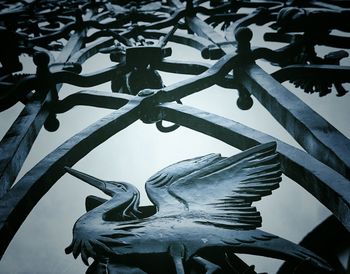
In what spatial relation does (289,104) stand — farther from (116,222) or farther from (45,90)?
(45,90)

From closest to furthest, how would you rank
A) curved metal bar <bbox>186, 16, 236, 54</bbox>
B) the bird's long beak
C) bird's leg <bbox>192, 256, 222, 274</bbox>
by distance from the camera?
bird's leg <bbox>192, 256, 222, 274</bbox> < the bird's long beak < curved metal bar <bbox>186, 16, 236, 54</bbox>

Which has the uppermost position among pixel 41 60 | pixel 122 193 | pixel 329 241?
pixel 41 60

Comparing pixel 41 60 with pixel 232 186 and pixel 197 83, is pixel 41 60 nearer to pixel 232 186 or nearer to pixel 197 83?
pixel 197 83

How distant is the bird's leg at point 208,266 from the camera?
1481 millimetres

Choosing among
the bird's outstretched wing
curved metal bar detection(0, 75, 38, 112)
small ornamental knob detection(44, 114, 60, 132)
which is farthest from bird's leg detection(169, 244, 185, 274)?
curved metal bar detection(0, 75, 38, 112)

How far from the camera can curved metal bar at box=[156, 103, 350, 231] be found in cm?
169

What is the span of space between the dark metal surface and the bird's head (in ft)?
0.05

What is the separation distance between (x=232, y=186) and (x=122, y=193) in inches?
16.8

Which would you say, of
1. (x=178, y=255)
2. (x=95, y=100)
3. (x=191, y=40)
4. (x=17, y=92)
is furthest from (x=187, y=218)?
(x=191, y=40)

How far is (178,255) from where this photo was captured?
5.13ft

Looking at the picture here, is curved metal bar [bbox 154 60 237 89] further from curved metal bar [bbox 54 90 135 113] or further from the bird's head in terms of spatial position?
the bird's head

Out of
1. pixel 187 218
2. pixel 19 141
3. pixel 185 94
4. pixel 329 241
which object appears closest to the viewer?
pixel 187 218

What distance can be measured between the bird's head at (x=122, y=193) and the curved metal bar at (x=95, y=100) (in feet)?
2.41

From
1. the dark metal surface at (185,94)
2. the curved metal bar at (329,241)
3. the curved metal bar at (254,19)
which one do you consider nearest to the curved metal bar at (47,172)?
the dark metal surface at (185,94)
